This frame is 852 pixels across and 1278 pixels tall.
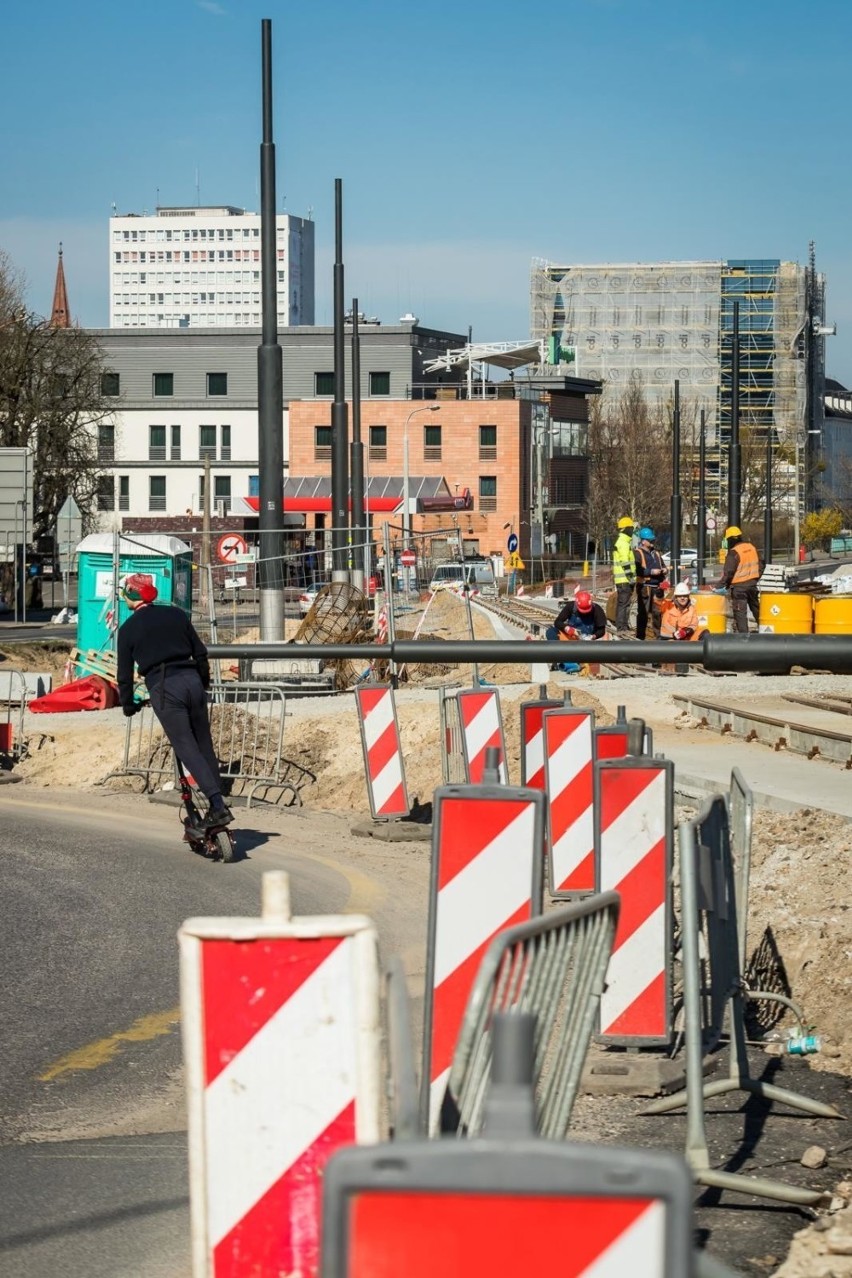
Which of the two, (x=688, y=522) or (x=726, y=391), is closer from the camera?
(x=688, y=522)

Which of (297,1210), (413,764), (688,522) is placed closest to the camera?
(297,1210)

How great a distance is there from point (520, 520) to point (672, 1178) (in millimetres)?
98926

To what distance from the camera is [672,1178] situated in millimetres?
2193

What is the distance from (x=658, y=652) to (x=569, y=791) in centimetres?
492

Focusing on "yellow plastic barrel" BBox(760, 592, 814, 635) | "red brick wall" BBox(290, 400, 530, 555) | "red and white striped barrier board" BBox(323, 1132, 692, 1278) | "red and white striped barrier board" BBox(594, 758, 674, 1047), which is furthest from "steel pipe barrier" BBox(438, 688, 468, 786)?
"red brick wall" BBox(290, 400, 530, 555)

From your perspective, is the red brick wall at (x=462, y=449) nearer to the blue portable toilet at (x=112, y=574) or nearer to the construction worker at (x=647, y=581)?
the construction worker at (x=647, y=581)

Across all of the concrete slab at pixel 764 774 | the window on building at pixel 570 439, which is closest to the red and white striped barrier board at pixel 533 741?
the concrete slab at pixel 764 774

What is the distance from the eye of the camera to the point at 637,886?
742 centimetres

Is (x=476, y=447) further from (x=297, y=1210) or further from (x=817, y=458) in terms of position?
(x=297, y=1210)

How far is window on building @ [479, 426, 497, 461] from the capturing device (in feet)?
330

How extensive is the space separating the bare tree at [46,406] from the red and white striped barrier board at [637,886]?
177ft

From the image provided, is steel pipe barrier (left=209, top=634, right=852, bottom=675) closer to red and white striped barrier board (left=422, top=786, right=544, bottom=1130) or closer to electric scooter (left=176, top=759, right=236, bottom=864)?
red and white striped barrier board (left=422, top=786, right=544, bottom=1130)

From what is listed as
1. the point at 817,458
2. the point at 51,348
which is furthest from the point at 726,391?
the point at 51,348

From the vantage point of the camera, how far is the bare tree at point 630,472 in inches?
3900
